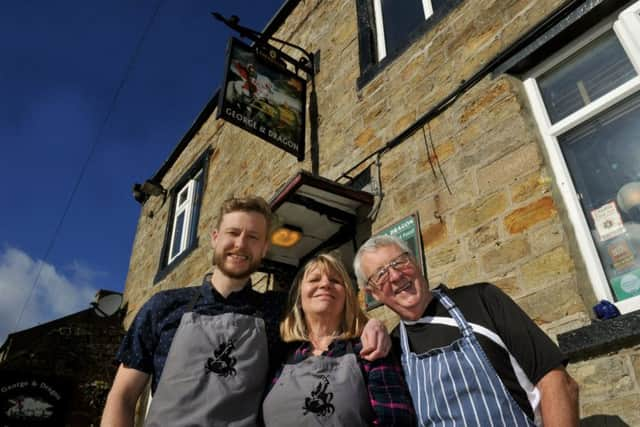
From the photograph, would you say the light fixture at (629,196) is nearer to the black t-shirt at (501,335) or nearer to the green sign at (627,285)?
the green sign at (627,285)

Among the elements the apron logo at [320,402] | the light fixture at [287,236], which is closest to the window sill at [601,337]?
the apron logo at [320,402]

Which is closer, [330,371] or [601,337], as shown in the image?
[330,371]

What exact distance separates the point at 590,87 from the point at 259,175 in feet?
16.1

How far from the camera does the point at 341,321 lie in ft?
6.91

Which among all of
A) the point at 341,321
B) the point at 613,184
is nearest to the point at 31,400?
the point at 341,321

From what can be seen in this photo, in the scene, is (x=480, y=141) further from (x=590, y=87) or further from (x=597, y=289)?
(x=597, y=289)

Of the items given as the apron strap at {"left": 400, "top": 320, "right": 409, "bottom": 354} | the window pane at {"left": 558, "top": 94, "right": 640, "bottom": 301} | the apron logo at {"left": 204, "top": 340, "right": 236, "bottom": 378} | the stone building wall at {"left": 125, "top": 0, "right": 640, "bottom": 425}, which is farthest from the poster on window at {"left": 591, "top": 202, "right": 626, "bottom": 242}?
the apron logo at {"left": 204, "top": 340, "right": 236, "bottom": 378}

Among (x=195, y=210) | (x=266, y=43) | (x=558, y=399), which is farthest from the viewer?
(x=195, y=210)

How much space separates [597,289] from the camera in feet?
8.09

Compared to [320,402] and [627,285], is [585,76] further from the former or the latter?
[320,402]

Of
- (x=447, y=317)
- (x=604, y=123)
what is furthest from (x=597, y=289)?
(x=447, y=317)

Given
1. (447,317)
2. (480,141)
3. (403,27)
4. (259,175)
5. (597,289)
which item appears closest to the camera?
(447,317)

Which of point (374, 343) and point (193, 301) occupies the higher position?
point (193, 301)

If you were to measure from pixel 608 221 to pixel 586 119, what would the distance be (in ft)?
2.42
